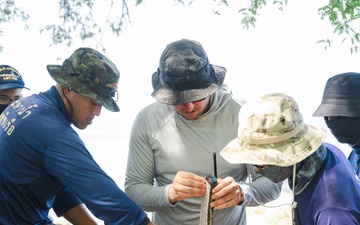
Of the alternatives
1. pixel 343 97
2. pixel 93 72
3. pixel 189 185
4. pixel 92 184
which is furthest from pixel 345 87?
pixel 92 184

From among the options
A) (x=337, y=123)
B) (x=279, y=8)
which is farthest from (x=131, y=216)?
(x=279, y=8)

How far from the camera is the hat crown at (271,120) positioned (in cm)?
194

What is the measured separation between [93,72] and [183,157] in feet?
2.24

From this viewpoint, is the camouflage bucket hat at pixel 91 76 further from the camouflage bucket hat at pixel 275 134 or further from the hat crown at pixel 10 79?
the hat crown at pixel 10 79

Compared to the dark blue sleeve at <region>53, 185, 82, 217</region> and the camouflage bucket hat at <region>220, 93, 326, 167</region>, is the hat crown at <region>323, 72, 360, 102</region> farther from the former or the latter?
the dark blue sleeve at <region>53, 185, 82, 217</region>

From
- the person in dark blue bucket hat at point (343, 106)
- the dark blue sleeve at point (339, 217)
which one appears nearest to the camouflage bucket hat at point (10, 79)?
the person in dark blue bucket hat at point (343, 106)

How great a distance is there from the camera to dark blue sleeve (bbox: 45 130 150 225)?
2332 mm

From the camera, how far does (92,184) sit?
2334 mm

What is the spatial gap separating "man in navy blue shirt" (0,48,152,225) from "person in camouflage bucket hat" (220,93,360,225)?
649 mm

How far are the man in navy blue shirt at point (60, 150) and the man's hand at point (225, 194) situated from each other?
351 millimetres

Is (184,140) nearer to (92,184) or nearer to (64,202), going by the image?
(92,184)

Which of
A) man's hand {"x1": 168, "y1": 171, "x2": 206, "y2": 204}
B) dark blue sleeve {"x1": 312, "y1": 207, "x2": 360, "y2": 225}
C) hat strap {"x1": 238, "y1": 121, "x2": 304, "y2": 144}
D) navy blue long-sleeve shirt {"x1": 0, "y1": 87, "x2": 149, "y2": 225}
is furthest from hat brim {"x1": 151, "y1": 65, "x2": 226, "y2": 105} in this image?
dark blue sleeve {"x1": 312, "y1": 207, "x2": 360, "y2": 225}

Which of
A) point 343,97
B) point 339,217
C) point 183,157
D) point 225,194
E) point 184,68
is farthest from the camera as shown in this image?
point 343,97

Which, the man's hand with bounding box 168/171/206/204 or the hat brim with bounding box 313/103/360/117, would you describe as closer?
the man's hand with bounding box 168/171/206/204
